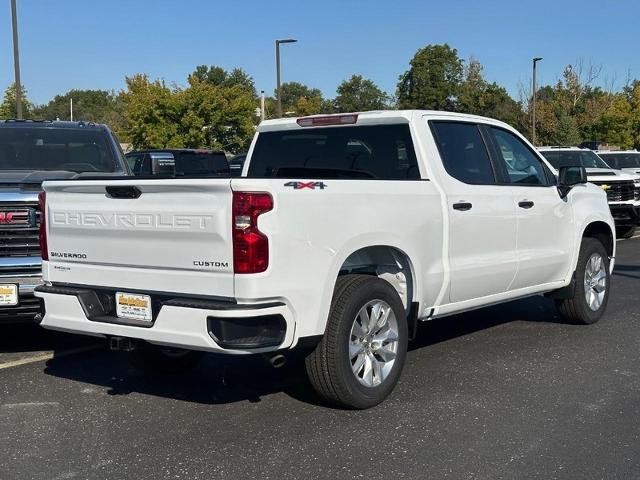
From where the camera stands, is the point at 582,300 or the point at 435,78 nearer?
the point at 582,300

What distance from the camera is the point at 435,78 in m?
78.4

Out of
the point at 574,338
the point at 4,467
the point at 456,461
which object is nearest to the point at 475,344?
the point at 574,338

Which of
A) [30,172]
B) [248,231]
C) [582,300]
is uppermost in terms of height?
[30,172]

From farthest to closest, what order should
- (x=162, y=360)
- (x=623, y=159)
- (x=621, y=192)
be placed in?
(x=623, y=159) → (x=621, y=192) → (x=162, y=360)

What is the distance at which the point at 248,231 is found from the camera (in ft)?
13.7

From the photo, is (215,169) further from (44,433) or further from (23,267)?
(44,433)

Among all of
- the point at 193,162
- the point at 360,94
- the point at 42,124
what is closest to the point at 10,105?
the point at 193,162

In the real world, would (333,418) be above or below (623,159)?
below

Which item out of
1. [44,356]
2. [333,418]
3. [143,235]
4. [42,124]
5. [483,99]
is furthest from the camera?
[483,99]

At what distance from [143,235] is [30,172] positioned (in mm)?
3490

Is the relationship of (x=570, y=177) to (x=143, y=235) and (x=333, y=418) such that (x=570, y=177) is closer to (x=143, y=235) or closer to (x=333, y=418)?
(x=333, y=418)

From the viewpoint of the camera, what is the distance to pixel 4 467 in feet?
13.6

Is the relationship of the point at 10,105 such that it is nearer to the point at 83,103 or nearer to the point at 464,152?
the point at 464,152

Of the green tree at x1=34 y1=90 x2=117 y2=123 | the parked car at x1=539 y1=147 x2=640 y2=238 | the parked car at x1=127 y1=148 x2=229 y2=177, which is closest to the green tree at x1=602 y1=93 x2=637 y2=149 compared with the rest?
the parked car at x1=539 y1=147 x2=640 y2=238
